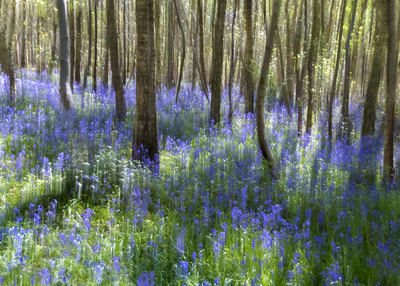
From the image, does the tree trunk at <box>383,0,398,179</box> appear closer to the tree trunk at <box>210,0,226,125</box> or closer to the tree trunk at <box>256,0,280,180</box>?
the tree trunk at <box>256,0,280,180</box>

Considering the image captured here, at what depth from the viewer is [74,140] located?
5973 millimetres

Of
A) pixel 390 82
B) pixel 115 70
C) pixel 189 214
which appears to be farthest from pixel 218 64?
pixel 189 214

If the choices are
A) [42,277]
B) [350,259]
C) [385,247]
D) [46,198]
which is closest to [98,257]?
[42,277]

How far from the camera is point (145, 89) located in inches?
233

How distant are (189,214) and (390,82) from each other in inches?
172

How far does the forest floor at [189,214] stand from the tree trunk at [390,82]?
1.48 feet

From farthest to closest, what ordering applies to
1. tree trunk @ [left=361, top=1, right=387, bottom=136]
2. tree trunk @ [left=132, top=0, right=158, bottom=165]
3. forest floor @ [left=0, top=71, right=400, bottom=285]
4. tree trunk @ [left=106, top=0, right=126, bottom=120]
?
1. tree trunk @ [left=106, top=0, right=126, bottom=120]
2. tree trunk @ [left=361, top=1, right=387, bottom=136]
3. tree trunk @ [left=132, top=0, right=158, bottom=165]
4. forest floor @ [left=0, top=71, right=400, bottom=285]

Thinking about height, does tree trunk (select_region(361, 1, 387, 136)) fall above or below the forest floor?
above

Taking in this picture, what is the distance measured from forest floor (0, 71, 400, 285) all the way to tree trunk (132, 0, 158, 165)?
1.32ft

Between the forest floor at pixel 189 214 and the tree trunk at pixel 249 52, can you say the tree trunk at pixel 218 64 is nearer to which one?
the tree trunk at pixel 249 52

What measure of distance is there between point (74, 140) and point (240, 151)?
3318 millimetres

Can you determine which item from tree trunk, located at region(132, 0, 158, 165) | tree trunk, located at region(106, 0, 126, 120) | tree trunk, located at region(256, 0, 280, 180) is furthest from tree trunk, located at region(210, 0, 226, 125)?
tree trunk, located at region(132, 0, 158, 165)

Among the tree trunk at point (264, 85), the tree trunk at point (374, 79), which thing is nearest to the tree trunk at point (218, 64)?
the tree trunk at point (264, 85)

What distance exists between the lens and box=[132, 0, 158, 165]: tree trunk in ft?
19.2
